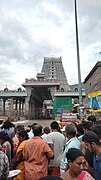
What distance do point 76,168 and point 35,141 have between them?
1410mm

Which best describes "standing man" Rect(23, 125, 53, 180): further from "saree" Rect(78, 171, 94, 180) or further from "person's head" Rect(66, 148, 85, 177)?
"saree" Rect(78, 171, 94, 180)

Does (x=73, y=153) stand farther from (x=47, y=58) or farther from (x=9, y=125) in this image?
(x=47, y=58)

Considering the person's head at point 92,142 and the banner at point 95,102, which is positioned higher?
the banner at point 95,102

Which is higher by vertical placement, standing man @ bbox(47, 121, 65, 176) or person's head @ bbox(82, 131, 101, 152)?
person's head @ bbox(82, 131, 101, 152)

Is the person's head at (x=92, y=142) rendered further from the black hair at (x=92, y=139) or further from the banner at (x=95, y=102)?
the banner at (x=95, y=102)

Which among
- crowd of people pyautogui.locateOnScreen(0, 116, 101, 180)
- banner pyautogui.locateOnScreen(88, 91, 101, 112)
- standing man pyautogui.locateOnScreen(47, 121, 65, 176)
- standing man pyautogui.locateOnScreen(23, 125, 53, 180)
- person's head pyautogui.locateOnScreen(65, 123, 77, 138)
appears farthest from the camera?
banner pyautogui.locateOnScreen(88, 91, 101, 112)

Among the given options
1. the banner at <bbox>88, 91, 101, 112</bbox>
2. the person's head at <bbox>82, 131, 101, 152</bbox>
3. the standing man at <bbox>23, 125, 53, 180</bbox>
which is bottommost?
the standing man at <bbox>23, 125, 53, 180</bbox>

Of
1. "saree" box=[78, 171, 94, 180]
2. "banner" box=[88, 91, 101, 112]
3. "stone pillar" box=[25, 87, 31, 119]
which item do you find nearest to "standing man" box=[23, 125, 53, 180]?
"saree" box=[78, 171, 94, 180]

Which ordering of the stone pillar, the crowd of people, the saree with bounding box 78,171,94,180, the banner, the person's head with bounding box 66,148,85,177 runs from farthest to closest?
the stone pillar
the banner
the crowd of people
the person's head with bounding box 66,148,85,177
the saree with bounding box 78,171,94,180

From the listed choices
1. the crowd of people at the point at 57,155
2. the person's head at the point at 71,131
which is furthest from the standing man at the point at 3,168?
the person's head at the point at 71,131

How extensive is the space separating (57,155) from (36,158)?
0.76 m

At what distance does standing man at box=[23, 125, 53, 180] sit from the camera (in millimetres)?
3646

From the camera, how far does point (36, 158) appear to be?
12.1ft

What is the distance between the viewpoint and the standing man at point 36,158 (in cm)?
365
